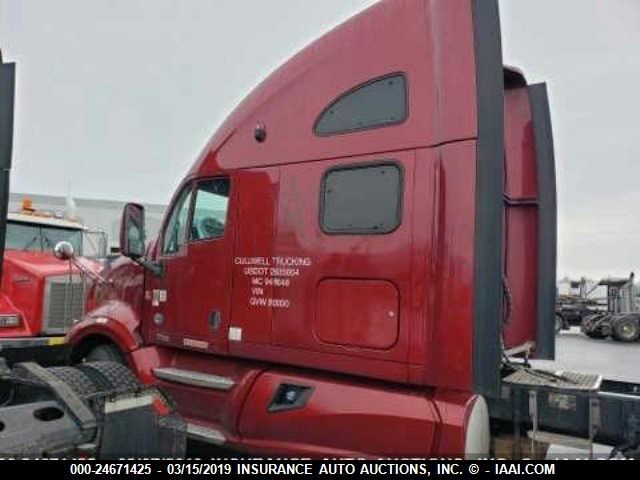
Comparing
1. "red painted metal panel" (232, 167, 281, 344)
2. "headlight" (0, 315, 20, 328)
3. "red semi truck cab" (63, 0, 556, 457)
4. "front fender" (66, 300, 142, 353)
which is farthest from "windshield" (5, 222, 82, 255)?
"red painted metal panel" (232, 167, 281, 344)

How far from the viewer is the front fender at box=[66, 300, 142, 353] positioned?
4812 millimetres

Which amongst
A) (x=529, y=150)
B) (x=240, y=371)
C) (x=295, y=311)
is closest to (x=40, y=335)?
(x=240, y=371)

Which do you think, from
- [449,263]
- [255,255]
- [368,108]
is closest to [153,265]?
[255,255]

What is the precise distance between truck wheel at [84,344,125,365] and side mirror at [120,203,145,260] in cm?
94

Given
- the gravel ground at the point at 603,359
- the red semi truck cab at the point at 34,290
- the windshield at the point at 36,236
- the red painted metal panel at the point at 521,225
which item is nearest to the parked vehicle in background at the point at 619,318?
the gravel ground at the point at 603,359

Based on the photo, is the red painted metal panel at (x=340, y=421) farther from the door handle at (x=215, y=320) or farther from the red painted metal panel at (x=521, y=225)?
the red painted metal panel at (x=521, y=225)

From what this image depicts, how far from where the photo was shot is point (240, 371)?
163 inches

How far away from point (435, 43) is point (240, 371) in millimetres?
2663

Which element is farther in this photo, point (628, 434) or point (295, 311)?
point (295, 311)

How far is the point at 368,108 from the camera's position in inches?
144

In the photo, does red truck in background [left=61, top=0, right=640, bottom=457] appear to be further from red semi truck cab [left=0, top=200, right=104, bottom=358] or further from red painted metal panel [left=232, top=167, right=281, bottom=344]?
red semi truck cab [left=0, top=200, right=104, bottom=358]

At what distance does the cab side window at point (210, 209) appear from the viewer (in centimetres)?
436
